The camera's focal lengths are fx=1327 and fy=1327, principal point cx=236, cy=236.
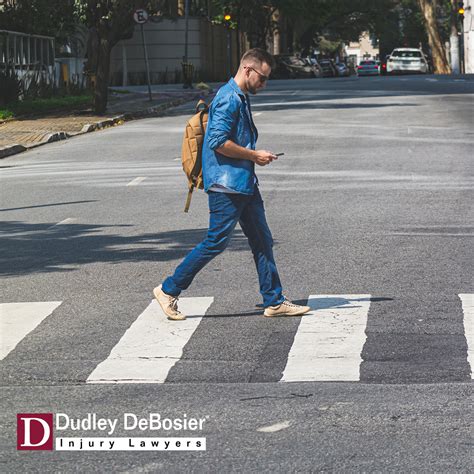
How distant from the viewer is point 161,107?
41.6m

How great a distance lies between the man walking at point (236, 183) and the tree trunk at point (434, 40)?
3431 inches

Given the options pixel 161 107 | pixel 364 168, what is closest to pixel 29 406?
pixel 364 168

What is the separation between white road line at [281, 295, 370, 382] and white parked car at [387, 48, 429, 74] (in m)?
74.2

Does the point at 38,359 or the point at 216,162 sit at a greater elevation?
the point at 216,162

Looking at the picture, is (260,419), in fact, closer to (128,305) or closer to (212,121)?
(212,121)

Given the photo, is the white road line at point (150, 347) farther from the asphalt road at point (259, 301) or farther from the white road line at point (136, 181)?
the white road line at point (136, 181)

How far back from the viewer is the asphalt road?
20.9 ft

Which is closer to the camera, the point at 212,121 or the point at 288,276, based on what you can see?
the point at 212,121

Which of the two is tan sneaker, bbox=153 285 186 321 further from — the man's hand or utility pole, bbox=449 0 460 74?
utility pole, bbox=449 0 460 74

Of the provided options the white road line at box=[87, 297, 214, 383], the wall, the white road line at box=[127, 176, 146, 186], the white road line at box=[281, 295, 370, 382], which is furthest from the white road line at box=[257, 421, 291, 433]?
the wall

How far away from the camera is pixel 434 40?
9606 cm

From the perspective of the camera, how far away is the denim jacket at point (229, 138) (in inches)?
364

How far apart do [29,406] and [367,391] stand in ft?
6.13

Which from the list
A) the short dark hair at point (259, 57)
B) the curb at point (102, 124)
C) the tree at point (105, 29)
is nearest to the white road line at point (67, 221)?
the short dark hair at point (259, 57)
